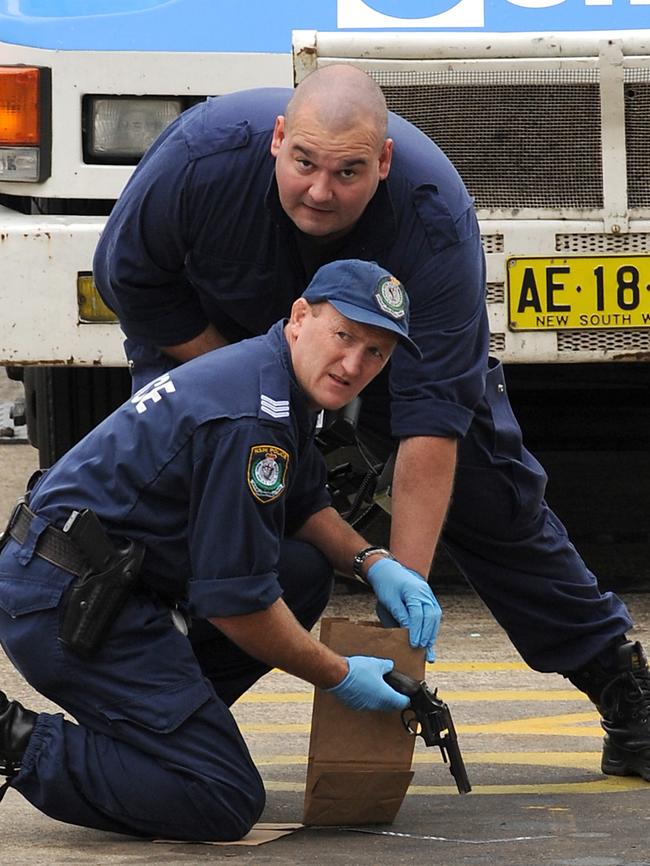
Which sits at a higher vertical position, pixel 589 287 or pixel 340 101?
pixel 340 101

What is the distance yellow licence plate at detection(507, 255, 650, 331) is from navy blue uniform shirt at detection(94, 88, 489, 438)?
141cm

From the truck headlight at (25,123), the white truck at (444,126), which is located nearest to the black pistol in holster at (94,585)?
the white truck at (444,126)

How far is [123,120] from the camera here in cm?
523

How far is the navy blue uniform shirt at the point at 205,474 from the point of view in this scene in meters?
3.15

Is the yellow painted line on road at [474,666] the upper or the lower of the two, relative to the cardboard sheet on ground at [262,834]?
upper

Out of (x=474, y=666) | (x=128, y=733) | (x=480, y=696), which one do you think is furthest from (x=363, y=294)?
(x=474, y=666)

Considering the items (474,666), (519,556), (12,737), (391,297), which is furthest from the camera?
(474,666)

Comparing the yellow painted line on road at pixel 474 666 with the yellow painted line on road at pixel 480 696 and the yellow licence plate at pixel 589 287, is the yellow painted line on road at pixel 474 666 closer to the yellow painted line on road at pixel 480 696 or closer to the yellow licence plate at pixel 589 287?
the yellow painted line on road at pixel 480 696

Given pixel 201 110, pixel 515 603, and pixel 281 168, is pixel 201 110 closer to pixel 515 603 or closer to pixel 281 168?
pixel 281 168

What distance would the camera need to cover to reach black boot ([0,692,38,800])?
336cm

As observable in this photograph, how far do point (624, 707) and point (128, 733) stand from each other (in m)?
1.07

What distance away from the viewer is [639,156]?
525cm

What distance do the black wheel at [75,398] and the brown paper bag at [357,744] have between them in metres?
2.47

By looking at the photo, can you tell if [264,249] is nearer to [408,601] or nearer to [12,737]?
[408,601]
